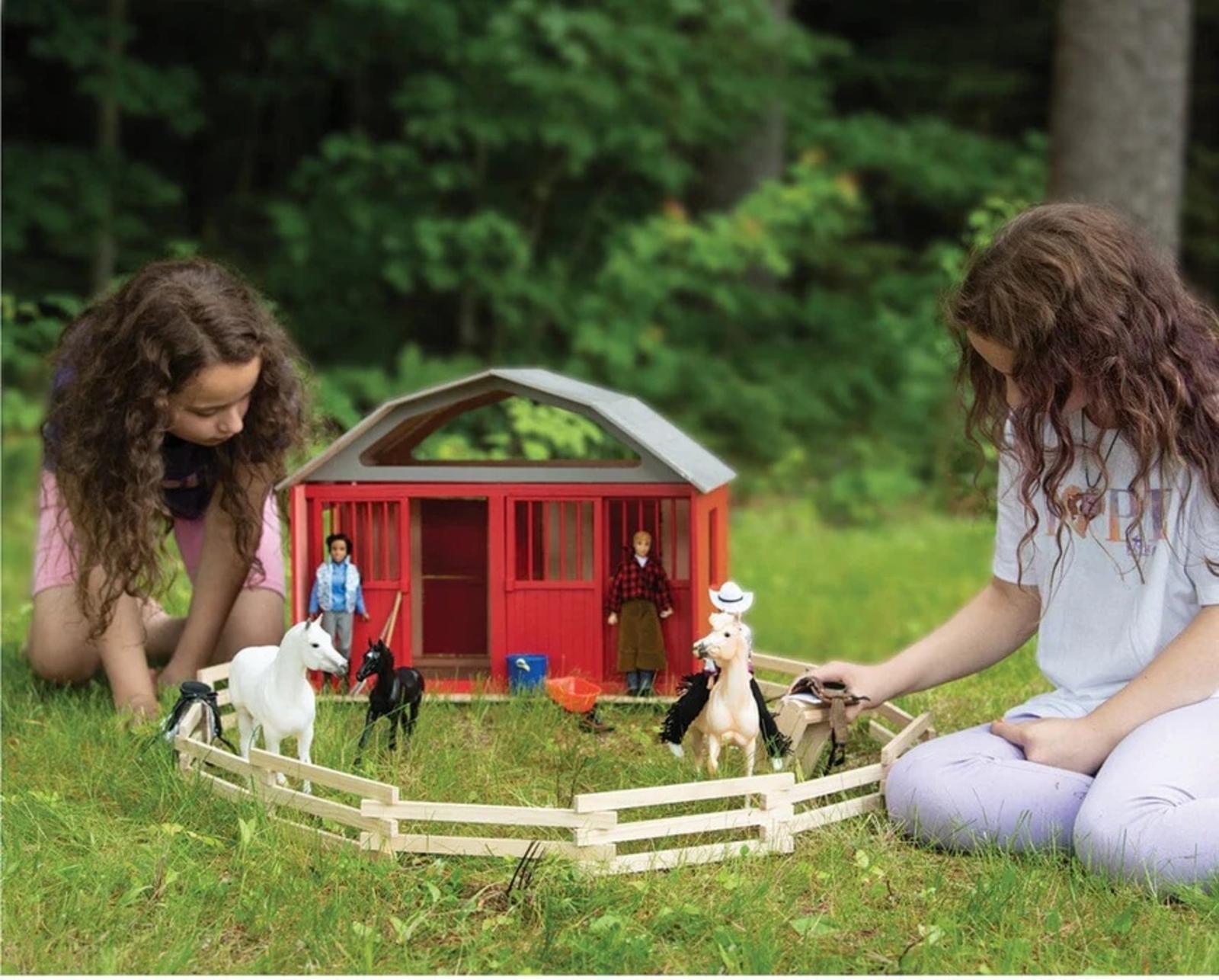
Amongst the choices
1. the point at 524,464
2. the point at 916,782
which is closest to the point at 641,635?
the point at 524,464

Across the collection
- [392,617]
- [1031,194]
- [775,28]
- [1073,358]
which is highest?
[775,28]

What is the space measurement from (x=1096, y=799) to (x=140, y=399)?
228 centimetres

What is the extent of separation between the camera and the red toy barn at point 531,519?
358 cm

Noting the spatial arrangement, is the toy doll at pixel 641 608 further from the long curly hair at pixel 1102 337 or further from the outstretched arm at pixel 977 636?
the long curly hair at pixel 1102 337

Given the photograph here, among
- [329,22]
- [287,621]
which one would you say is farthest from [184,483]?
[329,22]

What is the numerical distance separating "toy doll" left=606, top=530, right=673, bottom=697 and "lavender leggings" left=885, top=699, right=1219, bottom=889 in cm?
82

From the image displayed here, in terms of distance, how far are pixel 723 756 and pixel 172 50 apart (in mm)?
9004

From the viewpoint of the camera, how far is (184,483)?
156 inches

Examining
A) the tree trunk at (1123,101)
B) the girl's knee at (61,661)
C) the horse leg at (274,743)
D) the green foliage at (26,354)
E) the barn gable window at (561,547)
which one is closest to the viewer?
the horse leg at (274,743)

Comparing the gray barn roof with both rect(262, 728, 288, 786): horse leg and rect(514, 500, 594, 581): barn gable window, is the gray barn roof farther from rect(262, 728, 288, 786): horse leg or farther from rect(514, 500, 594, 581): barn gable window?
rect(262, 728, 288, 786): horse leg

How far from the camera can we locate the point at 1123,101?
7980 mm

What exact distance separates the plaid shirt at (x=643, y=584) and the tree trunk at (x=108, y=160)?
264 inches

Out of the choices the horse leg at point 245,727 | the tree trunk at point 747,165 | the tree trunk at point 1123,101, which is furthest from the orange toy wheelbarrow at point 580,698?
the tree trunk at point 747,165

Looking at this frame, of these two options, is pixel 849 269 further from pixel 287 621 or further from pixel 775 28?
pixel 287 621
